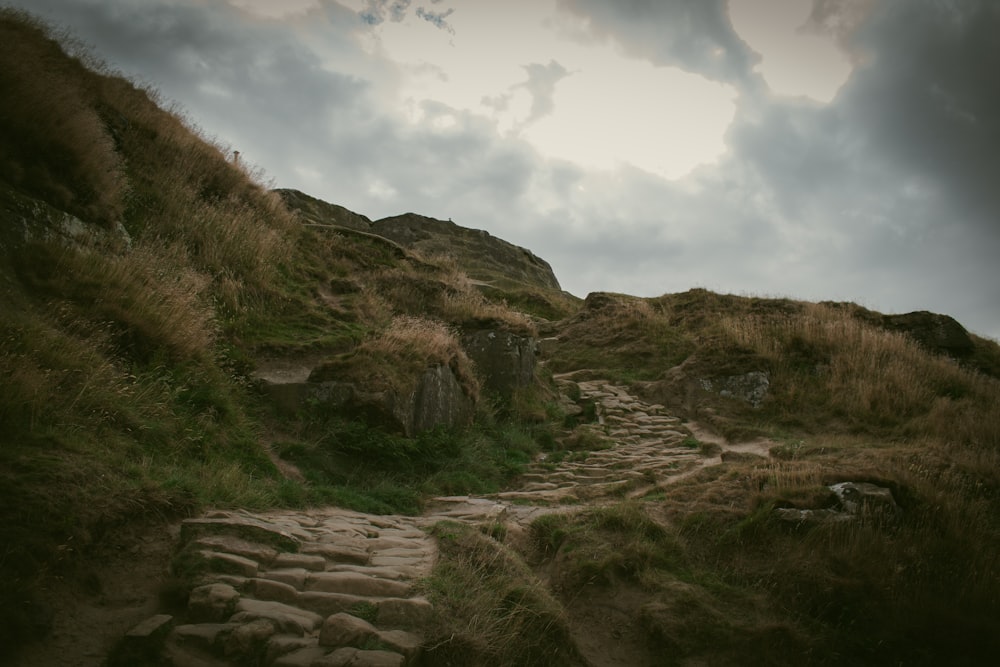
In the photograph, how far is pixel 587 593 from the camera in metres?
5.02

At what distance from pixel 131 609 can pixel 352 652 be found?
1474 mm

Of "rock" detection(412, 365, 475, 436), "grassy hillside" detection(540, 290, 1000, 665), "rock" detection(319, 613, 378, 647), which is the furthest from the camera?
"rock" detection(412, 365, 475, 436)

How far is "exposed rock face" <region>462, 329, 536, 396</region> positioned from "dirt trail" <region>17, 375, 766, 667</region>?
17.3 feet

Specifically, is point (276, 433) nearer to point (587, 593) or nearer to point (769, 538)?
point (587, 593)

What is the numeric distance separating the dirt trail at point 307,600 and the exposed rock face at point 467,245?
106 ft

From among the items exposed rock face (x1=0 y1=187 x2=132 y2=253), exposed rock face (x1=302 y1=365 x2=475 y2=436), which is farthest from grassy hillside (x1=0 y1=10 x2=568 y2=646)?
exposed rock face (x1=302 y1=365 x2=475 y2=436)

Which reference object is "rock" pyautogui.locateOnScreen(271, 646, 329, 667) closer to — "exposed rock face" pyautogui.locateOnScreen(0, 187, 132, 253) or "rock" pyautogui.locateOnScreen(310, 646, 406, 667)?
"rock" pyautogui.locateOnScreen(310, 646, 406, 667)

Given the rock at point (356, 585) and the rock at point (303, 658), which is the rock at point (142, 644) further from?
the rock at point (356, 585)

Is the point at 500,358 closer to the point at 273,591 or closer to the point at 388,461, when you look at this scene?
the point at 388,461

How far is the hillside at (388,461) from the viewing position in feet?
12.8

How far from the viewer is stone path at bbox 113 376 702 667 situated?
3299mm

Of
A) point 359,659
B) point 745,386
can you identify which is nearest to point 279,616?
point 359,659

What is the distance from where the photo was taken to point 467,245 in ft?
137

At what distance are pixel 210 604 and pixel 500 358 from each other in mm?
9116
